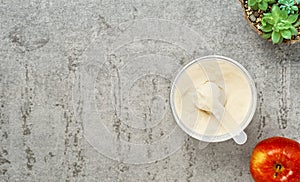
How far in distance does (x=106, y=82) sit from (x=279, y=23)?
352 mm

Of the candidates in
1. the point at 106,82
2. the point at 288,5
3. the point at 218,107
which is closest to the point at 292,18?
the point at 288,5

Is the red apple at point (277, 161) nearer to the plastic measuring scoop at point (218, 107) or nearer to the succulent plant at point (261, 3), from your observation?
the plastic measuring scoop at point (218, 107)

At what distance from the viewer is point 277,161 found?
1009 millimetres

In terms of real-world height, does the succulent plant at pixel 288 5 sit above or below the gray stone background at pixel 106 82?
above

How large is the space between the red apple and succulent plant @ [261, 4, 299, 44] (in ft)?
0.63

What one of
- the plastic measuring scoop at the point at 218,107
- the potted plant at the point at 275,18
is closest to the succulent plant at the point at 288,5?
the potted plant at the point at 275,18

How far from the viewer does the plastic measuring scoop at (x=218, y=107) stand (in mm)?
1056

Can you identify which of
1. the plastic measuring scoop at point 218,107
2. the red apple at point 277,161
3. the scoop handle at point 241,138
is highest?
the plastic measuring scoop at point 218,107

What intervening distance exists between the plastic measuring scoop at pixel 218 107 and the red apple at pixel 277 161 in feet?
0.16

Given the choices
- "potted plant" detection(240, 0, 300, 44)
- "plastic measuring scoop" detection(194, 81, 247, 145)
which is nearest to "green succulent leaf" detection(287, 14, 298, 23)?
"potted plant" detection(240, 0, 300, 44)

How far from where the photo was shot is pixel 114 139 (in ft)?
3.61

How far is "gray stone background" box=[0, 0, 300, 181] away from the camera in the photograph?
42.9 inches

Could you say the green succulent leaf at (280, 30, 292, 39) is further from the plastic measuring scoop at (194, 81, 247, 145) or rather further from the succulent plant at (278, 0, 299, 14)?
the plastic measuring scoop at (194, 81, 247, 145)

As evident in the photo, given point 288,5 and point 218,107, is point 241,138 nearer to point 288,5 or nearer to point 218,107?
point 218,107
